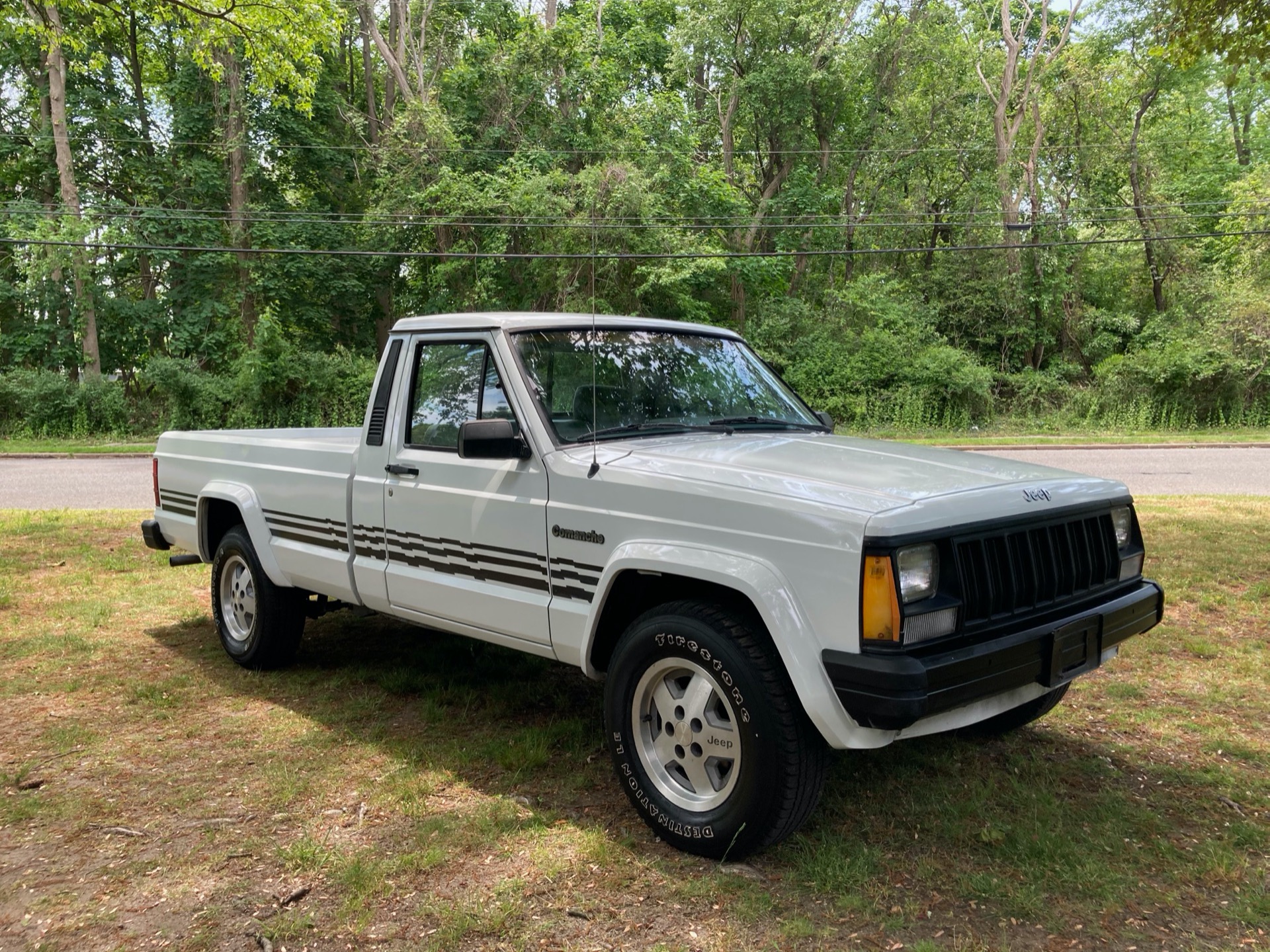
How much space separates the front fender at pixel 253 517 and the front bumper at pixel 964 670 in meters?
3.55

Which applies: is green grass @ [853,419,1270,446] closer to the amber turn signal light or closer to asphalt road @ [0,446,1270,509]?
asphalt road @ [0,446,1270,509]

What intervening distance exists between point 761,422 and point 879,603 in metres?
1.71

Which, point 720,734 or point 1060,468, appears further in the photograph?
point 1060,468

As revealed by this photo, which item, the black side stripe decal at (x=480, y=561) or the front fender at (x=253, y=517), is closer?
the black side stripe decal at (x=480, y=561)

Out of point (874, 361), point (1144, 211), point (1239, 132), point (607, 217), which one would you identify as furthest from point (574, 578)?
point (1239, 132)

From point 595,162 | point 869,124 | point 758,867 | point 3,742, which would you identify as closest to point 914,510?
point 758,867

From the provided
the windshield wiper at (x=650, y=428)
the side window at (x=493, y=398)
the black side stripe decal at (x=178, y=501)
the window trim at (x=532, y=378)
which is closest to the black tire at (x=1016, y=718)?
the window trim at (x=532, y=378)

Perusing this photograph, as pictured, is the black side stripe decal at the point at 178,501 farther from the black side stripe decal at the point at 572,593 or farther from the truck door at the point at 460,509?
the black side stripe decal at the point at 572,593

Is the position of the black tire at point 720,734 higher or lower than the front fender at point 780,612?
lower

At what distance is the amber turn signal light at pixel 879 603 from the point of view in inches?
116

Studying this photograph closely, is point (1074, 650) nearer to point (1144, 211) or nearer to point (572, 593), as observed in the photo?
point (572, 593)

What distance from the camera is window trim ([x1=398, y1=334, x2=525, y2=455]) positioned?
4336 millimetres

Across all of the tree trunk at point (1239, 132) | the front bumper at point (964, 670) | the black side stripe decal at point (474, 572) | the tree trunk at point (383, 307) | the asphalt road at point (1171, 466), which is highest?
the tree trunk at point (1239, 132)

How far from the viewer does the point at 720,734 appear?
336cm
